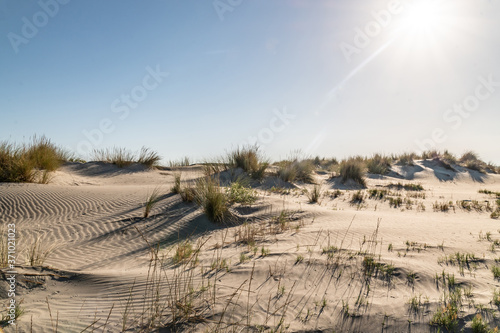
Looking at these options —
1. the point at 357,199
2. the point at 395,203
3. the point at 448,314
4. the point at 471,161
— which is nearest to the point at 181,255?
the point at 448,314

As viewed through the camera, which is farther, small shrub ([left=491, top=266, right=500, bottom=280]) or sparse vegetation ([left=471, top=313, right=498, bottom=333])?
small shrub ([left=491, top=266, right=500, bottom=280])

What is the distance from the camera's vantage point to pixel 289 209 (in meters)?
7.39

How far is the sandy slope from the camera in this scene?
2762 mm

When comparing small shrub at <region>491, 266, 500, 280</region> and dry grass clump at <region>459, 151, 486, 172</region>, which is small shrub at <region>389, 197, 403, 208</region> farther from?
dry grass clump at <region>459, 151, 486, 172</region>

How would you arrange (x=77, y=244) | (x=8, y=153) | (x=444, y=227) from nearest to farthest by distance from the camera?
(x=77, y=244)
(x=444, y=227)
(x=8, y=153)

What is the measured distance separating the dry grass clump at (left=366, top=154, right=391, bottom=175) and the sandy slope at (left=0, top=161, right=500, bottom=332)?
8.74 meters

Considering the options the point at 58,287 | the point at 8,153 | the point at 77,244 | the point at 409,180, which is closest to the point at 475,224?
the point at 58,287

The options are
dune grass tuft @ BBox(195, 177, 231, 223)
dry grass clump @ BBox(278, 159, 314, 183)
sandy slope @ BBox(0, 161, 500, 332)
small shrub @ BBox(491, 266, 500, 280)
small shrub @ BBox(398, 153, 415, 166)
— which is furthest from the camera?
small shrub @ BBox(398, 153, 415, 166)

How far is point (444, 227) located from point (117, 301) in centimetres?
611

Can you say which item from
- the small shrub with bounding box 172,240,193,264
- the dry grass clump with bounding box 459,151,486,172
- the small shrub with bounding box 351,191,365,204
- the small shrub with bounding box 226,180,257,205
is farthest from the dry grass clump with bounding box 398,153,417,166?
the small shrub with bounding box 172,240,193,264

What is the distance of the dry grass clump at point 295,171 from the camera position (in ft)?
39.5

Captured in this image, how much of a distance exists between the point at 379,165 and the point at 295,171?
304 inches

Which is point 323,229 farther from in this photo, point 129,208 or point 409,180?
point 409,180

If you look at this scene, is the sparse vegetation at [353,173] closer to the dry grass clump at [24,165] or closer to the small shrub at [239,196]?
the small shrub at [239,196]
